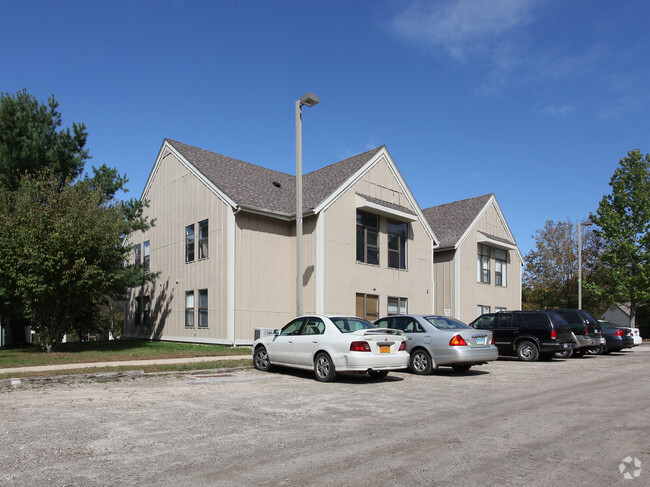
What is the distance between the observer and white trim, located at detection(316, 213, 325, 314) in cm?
2109

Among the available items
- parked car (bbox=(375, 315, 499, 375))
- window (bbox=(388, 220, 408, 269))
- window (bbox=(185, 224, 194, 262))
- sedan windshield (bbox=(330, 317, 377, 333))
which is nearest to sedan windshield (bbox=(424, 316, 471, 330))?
parked car (bbox=(375, 315, 499, 375))

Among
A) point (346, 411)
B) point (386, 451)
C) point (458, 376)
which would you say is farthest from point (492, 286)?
point (386, 451)

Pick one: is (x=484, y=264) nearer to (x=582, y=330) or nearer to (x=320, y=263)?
(x=582, y=330)

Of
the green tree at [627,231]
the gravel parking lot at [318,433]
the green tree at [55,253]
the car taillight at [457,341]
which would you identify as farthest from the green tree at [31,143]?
the green tree at [627,231]

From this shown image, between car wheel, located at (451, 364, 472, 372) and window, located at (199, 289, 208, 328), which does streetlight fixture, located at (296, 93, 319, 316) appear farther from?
window, located at (199, 289, 208, 328)

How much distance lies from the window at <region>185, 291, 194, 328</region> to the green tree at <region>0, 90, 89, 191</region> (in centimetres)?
695

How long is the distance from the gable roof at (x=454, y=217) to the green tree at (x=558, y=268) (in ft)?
62.0

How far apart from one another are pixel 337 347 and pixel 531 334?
29.2ft

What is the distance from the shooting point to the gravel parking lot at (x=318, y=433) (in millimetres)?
5129

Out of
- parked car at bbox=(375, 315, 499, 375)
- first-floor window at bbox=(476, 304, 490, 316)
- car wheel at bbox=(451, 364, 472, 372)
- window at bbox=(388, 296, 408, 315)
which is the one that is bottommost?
car wheel at bbox=(451, 364, 472, 372)

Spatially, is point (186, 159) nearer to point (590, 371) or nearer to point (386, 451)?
point (590, 371)

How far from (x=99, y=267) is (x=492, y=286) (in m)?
22.2

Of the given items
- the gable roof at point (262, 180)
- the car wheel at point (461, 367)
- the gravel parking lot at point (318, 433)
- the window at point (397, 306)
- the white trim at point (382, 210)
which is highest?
the gable roof at point (262, 180)

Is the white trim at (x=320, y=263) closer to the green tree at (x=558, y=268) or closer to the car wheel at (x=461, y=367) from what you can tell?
the car wheel at (x=461, y=367)
